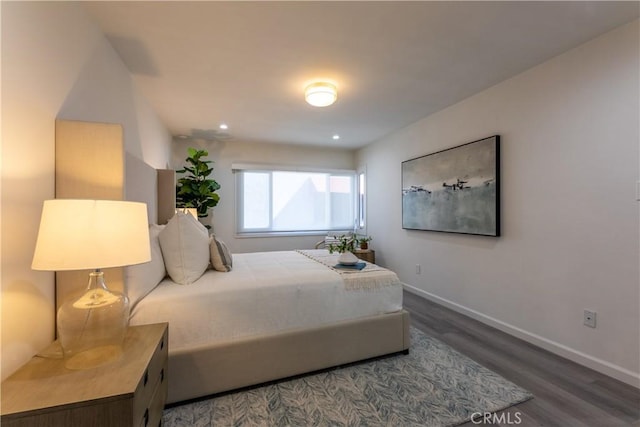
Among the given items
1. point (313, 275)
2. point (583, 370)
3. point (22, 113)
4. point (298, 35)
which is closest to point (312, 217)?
point (313, 275)

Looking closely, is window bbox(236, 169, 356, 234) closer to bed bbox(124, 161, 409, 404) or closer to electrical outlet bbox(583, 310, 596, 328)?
bed bbox(124, 161, 409, 404)

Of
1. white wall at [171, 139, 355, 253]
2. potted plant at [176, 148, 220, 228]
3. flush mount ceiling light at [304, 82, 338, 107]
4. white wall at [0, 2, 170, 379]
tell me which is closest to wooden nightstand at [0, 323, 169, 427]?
white wall at [0, 2, 170, 379]

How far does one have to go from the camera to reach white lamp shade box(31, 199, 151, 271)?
1.01 meters

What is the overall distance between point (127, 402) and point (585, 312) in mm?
2946

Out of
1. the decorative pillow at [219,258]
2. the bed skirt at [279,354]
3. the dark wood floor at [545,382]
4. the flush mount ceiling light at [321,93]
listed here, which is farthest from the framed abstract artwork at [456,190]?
the decorative pillow at [219,258]

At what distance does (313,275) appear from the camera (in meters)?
2.20

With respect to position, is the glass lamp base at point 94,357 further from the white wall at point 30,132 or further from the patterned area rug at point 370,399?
the patterned area rug at point 370,399

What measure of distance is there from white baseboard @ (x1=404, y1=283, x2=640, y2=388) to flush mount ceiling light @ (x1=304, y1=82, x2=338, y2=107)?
2.69 metres

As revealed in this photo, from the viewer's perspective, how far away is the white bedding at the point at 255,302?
1.75 meters

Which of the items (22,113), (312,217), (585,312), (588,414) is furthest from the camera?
(312,217)

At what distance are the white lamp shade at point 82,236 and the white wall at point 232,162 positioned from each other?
384 cm

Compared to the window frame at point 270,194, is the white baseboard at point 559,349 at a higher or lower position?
lower

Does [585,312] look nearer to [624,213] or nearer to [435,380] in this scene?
[624,213]

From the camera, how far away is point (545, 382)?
1992 mm
